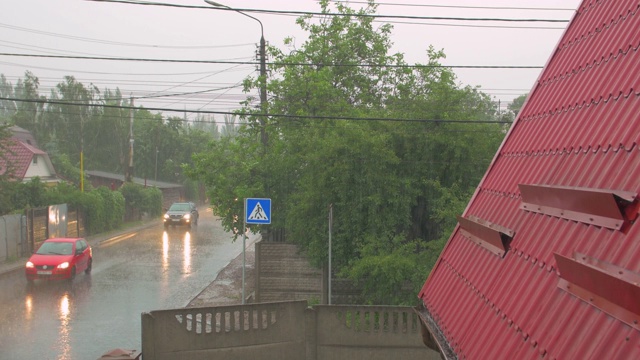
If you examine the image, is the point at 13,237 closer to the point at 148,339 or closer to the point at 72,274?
the point at 72,274

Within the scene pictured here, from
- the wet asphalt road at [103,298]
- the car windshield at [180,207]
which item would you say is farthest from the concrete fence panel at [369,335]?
the car windshield at [180,207]

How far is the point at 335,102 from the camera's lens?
21594 mm

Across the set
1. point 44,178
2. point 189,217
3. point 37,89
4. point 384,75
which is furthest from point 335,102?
point 37,89

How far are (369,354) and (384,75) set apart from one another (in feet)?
52.7

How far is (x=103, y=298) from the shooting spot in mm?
18109

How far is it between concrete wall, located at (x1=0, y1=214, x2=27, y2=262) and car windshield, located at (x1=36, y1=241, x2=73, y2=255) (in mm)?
5206

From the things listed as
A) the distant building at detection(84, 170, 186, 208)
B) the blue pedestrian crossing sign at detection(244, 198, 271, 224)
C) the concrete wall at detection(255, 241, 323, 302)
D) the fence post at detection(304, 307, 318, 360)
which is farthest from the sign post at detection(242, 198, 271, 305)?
the distant building at detection(84, 170, 186, 208)

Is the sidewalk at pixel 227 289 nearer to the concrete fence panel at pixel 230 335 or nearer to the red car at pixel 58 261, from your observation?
the red car at pixel 58 261

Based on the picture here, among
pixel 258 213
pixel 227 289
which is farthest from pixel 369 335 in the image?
pixel 227 289

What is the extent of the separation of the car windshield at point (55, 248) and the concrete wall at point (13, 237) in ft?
17.1

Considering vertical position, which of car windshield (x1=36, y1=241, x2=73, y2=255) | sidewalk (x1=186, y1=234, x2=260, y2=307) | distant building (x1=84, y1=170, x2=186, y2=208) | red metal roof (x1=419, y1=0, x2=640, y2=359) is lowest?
distant building (x1=84, y1=170, x2=186, y2=208)

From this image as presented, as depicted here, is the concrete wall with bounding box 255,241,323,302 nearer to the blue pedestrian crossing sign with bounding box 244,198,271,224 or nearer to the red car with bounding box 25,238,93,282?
the blue pedestrian crossing sign with bounding box 244,198,271,224

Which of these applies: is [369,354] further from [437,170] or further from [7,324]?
[7,324]

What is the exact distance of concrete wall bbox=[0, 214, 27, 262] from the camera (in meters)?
25.3
